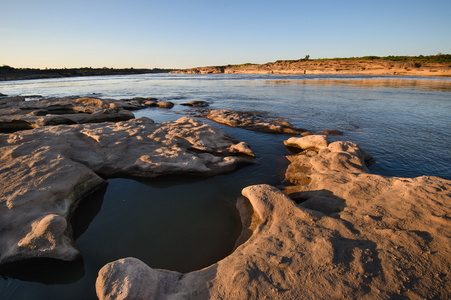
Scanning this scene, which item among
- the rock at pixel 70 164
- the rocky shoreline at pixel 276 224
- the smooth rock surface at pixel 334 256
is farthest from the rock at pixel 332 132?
the smooth rock surface at pixel 334 256

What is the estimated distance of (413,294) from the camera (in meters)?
2.98

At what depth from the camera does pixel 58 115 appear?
43.6ft

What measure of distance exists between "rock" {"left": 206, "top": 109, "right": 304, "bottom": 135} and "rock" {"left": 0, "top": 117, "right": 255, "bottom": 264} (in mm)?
3356

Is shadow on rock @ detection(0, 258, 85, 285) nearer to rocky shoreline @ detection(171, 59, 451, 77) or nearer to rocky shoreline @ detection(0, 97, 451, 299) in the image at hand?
rocky shoreline @ detection(0, 97, 451, 299)

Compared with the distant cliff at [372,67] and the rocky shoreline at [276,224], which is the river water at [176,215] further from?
the distant cliff at [372,67]

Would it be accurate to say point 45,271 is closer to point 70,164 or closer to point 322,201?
point 70,164

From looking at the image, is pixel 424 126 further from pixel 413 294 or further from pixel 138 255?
pixel 138 255

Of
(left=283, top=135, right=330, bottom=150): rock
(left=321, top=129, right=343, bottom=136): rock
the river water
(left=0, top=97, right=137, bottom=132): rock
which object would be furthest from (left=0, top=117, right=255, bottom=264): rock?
(left=321, top=129, right=343, bottom=136): rock

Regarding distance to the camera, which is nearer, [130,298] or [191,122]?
[130,298]

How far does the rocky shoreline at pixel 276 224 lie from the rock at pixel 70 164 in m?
0.03

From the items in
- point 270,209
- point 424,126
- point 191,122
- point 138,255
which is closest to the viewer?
point 138,255

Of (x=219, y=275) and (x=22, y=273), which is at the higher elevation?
(x=219, y=275)

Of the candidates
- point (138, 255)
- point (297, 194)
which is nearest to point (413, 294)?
point (297, 194)

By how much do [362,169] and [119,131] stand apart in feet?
32.6
